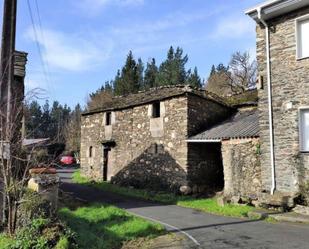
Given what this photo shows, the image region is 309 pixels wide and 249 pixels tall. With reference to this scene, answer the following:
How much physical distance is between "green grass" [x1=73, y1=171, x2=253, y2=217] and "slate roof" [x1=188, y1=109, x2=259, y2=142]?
9.46 feet

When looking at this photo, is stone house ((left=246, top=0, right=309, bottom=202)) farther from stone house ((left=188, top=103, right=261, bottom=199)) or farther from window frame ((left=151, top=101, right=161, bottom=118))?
window frame ((left=151, top=101, right=161, bottom=118))

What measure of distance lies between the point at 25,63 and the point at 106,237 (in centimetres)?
843

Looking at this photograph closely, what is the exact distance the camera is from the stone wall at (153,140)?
1994 cm

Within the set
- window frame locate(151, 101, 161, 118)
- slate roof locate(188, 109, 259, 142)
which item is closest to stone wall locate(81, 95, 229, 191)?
window frame locate(151, 101, 161, 118)

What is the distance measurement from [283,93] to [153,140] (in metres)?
9.16

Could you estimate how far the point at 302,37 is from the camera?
1366 cm

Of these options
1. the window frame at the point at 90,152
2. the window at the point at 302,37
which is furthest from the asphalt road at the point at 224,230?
the window frame at the point at 90,152

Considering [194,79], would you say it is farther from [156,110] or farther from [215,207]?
[215,207]

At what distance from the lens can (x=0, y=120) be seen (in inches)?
390

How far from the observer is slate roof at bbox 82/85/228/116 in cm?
2072

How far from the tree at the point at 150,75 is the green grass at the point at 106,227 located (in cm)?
4703

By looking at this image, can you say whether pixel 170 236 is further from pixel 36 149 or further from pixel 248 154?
pixel 248 154

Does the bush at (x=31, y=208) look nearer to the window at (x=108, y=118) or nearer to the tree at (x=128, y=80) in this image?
the window at (x=108, y=118)

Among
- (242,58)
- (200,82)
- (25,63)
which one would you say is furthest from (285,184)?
(200,82)
